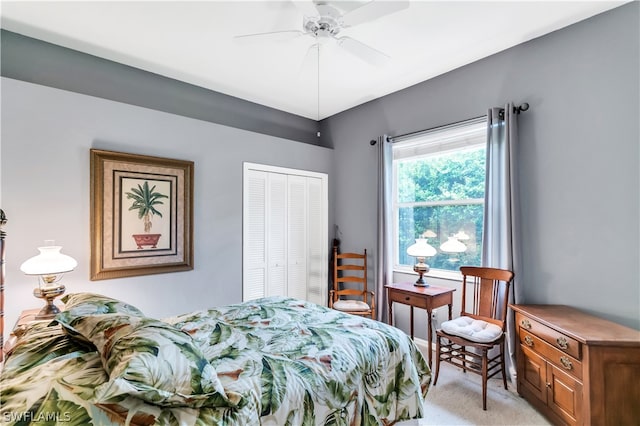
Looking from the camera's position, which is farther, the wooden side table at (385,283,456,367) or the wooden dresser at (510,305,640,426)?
the wooden side table at (385,283,456,367)

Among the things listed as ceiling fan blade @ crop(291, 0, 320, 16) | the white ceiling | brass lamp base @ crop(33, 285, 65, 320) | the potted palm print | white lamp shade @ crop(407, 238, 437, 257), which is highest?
the white ceiling

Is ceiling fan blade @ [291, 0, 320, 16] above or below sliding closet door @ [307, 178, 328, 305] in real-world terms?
above

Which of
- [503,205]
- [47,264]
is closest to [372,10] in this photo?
[503,205]

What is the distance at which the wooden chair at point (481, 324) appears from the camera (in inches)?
96.6

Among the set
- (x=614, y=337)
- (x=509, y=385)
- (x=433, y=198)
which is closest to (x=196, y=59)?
(x=433, y=198)

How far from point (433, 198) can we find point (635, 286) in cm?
176

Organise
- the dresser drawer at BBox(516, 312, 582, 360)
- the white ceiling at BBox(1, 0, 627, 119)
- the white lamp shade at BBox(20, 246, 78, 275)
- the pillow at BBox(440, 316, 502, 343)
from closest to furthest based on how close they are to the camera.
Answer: the dresser drawer at BBox(516, 312, 582, 360) < the white lamp shade at BBox(20, 246, 78, 275) < the white ceiling at BBox(1, 0, 627, 119) < the pillow at BBox(440, 316, 502, 343)

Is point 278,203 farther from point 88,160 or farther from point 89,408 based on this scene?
point 89,408

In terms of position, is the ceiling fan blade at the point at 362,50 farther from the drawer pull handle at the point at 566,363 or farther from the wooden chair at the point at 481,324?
the drawer pull handle at the point at 566,363

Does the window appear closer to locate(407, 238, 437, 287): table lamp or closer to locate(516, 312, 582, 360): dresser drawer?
locate(407, 238, 437, 287): table lamp

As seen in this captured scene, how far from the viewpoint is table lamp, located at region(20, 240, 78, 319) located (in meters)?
2.09

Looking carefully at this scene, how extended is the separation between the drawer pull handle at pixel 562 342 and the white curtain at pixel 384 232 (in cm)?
180

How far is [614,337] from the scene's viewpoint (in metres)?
1.85

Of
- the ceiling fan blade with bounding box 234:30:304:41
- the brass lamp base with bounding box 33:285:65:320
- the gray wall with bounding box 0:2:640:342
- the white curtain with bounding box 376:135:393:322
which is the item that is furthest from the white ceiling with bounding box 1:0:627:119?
the brass lamp base with bounding box 33:285:65:320
